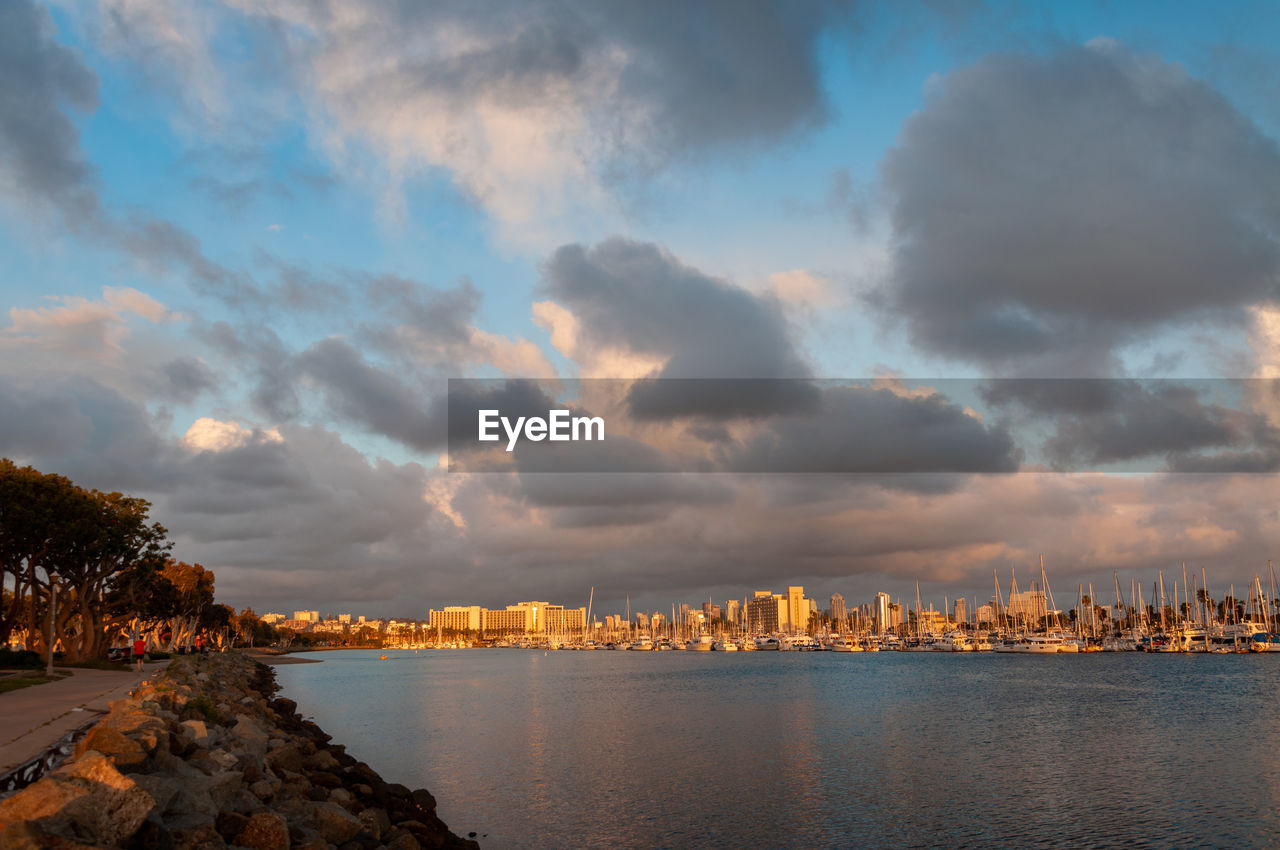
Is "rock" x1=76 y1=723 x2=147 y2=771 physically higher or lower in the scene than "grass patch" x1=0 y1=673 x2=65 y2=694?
higher

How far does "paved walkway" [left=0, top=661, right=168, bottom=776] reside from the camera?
22447mm

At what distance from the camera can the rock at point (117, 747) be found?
48.3ft

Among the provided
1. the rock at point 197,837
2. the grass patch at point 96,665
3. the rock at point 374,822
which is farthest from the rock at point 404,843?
the grass patch at point 96,665

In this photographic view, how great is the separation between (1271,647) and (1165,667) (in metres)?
68.7

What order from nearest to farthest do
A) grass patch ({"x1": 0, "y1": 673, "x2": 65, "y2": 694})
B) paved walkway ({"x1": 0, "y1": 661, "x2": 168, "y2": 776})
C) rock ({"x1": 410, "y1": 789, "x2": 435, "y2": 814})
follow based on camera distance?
1. paved walkway ({"x1": 0, "y1": 661, "x2": 168, "y2": 776})
2. rock ({"x1": 410, "y1": 789, "x2": 435, "y2": 814})
3. grass patch ({"x1": 0, "y1": 673, "x2": 65, "y2": 694})

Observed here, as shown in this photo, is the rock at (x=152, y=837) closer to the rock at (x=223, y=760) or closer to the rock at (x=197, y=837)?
the rock at (x=197, y=837)

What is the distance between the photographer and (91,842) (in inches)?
410

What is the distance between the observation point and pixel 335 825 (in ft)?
63.7

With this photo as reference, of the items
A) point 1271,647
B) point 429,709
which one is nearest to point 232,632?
point 429,709

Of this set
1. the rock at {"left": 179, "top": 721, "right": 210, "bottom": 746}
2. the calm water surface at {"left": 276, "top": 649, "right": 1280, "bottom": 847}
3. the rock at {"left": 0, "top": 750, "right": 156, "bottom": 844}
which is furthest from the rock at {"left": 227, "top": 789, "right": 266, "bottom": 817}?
the calm water surface at {"left": 276, "top": 649, "right": 1280, "bottom": 847}

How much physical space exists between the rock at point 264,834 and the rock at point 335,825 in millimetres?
4710

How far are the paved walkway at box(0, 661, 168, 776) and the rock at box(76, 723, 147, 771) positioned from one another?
6.10m

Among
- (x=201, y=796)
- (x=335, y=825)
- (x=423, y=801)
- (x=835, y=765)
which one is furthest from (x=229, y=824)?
(x=835, y=765)

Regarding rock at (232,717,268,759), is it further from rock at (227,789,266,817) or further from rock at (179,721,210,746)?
rock at (227,789,266,817)
